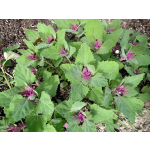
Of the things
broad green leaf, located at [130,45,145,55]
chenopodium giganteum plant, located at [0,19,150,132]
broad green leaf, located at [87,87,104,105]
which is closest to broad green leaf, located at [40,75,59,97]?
chenopodium giganteum plant, located at [0,19,150,132]

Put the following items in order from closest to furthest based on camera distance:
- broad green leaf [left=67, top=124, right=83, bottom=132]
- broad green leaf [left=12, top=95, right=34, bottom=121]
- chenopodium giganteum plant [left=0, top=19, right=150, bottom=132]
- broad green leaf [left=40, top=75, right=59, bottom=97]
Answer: broad green leaf [left=12, top=95, right=34, bottom=121]
chenopodium giganteum plant [left=0, top=19, right=150, bottom=132]
broad green leaf [left=67, top=124, right=83, bottom=132]
broad green leaf [left=40, top=75, right=59, bottom=97]

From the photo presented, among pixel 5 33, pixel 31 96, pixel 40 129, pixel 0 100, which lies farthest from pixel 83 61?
pixel 5 33

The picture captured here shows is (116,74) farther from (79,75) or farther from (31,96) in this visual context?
(31,96)

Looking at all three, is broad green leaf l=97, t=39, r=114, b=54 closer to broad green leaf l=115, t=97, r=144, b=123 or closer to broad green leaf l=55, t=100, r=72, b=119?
broad green leaf l=115, t=97, r=144, b=123

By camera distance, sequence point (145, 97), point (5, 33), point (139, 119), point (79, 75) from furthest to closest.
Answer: point (5, 33) → point (139, 119) → point (145, 97) → point (79, 75)

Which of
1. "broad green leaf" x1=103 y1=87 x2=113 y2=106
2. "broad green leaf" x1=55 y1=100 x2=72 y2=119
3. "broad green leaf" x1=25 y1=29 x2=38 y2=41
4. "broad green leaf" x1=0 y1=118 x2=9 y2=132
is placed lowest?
"broad green leaf" x1=0 y1=118 x2=9 y2=132

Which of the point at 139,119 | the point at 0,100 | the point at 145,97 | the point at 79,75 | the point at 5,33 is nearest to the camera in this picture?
the point at 79,75

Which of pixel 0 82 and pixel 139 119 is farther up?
pixel 0 82
